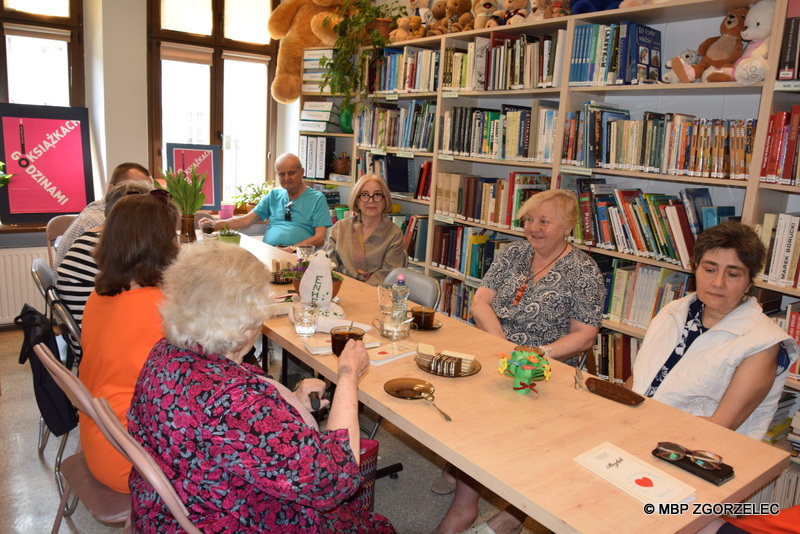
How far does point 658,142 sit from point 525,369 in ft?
5.43

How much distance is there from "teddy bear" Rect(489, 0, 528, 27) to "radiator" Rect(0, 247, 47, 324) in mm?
3496

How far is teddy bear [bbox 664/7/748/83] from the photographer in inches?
102

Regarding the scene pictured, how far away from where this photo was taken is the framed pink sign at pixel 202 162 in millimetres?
4891

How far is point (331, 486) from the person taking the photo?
1241 millimetres

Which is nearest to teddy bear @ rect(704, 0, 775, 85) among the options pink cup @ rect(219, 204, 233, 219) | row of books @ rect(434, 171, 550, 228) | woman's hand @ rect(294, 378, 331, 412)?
row of books @ rect(434, 171, 550, 228)

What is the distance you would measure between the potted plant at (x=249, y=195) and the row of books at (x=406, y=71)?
4.97 ft

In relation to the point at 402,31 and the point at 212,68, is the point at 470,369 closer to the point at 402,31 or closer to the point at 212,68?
the point at 402,31

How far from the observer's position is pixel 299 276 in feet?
8.71

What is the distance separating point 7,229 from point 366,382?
3725 mm

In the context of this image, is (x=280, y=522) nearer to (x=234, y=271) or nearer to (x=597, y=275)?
(x=234, y=271)

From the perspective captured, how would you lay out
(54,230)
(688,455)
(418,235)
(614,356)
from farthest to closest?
(418,235) → (54,230) → (614,356) → (688,455)

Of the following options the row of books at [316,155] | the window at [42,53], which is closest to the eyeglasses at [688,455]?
the row of books at [316,155]

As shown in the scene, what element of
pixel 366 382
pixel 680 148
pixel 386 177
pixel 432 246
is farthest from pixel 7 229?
pixel 680 148

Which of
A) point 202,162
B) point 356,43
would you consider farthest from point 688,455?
point 202,162
